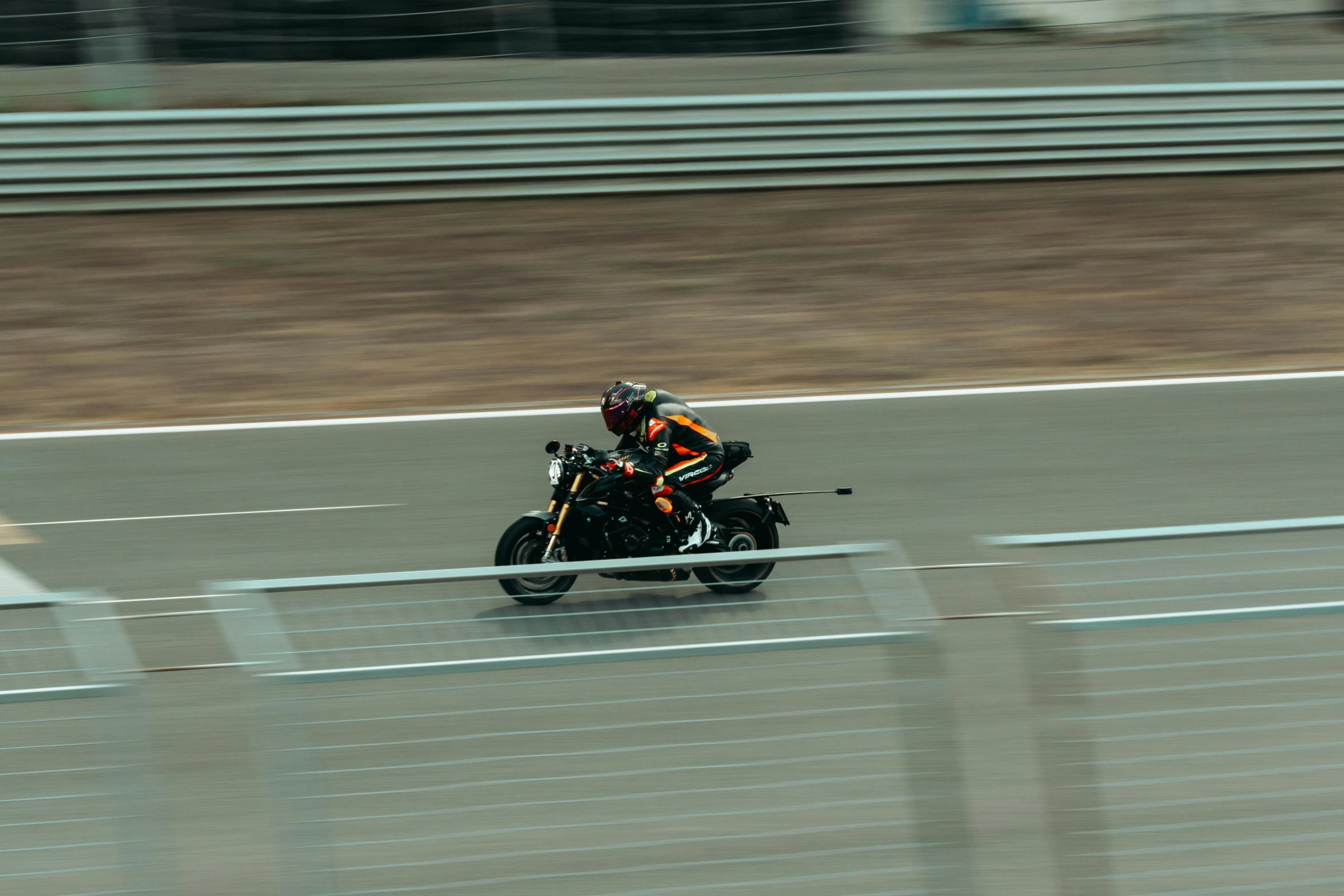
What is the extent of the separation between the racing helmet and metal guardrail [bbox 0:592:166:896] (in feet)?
15.9

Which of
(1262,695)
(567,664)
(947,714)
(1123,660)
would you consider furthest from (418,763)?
(1262,695)

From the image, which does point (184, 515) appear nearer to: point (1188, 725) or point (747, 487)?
point (747, 487)

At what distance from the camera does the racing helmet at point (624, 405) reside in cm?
817

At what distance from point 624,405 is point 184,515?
3588 mm

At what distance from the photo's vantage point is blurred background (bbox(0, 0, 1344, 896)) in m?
3.44

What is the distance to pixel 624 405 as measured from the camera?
8.18m

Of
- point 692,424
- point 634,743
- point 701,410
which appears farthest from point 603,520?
point 634,743

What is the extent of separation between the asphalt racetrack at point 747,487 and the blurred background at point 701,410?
0.17 feet

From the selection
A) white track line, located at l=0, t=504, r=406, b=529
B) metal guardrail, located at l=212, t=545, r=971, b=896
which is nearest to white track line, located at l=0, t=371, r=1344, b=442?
white track line, located at l=0, t=504, r=406, b=529

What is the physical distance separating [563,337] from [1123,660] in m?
9.94

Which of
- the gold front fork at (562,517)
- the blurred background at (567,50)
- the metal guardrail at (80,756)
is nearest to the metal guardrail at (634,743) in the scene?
the metal guardrail at (80,756)

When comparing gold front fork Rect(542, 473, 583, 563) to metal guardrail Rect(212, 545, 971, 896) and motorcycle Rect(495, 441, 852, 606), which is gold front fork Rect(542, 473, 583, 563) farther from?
metal guardrail Rect(212, 545, 971, 896)

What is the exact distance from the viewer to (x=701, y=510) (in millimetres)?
8094

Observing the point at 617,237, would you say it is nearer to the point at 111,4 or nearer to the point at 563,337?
the point at 563,337
